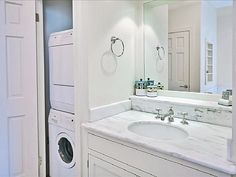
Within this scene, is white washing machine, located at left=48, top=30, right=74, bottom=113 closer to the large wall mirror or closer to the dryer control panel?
the dryer control panel

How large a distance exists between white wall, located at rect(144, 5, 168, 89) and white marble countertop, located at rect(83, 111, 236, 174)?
0.55 m

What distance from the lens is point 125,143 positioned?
4.93 ft

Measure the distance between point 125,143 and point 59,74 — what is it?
1.12 meters

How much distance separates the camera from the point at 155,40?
2320 millimetres

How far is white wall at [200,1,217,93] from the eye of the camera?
74.7 inches

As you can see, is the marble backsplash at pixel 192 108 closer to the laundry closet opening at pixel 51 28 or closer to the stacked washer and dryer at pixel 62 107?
the stacked washer and dryer at pixel 62 107

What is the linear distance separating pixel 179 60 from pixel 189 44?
0.18m

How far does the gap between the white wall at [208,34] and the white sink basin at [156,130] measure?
1.68 feet

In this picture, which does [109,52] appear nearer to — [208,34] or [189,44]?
[189,44]

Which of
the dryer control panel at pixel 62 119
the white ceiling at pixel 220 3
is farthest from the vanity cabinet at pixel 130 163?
the white ceiling at pixel 220 3

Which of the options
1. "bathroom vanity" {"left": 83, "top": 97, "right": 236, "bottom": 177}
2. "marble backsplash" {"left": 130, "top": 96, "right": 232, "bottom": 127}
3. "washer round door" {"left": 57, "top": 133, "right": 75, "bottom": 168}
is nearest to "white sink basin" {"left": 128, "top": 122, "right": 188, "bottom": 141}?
"bathroom vanity" {"left": 83, "top": 97, "right": 236, "bottom": 177}

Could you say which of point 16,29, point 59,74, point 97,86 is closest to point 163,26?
point 97,86

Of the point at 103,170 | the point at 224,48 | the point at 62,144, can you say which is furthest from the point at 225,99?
the point at 62,144

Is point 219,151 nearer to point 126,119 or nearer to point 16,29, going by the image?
point 126,119
